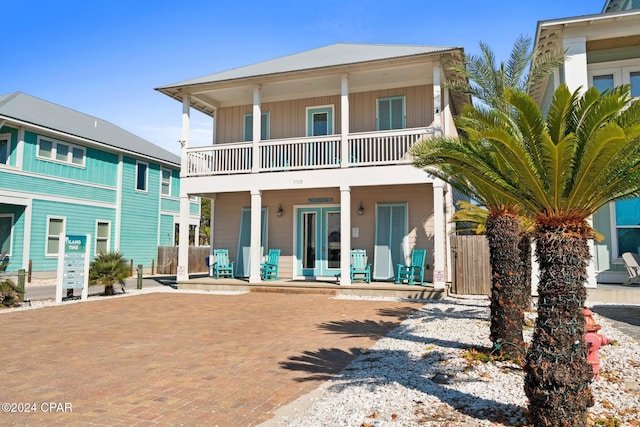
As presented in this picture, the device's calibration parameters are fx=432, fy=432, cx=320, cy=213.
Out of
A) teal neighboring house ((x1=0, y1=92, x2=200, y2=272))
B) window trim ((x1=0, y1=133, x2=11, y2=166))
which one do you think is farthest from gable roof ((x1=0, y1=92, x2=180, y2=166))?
window trim ((x1=0, y1=133, x2=11, y2=166))

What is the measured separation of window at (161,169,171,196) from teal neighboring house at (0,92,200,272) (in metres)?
0.05

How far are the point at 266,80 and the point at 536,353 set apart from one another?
12.1 m

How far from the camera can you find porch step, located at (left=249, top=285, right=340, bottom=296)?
1248 centimetres

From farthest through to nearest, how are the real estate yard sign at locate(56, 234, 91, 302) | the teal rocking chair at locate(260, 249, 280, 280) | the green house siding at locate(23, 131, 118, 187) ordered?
the green house siding at locate(23, 131, 118, 187)
the teal rocking chair at locate(260, 249, 280, 280)
the real estate yard sign at locate(56, 234, 91, 302)

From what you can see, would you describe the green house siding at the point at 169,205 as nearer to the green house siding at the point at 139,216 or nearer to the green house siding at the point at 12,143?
the green house siding at the point at 139,216

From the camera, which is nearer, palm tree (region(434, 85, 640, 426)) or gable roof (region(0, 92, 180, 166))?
palm tree (region(434, 85, 640, 426))

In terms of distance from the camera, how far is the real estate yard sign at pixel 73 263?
11508mm

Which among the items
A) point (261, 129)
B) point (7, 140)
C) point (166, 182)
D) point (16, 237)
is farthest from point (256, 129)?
point (166, 182)

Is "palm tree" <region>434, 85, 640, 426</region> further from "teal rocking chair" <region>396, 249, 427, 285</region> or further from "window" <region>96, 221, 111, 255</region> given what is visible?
"window" <region>96, 221, 111, 255</region>

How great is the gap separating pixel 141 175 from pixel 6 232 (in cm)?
701

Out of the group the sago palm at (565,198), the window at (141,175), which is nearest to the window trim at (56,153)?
the window at (141,175)

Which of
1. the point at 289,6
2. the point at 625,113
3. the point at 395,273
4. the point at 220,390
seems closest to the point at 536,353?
the point at 625,113

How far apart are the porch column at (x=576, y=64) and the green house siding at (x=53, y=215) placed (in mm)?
19263

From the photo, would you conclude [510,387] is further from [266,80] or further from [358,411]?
[266,80]
